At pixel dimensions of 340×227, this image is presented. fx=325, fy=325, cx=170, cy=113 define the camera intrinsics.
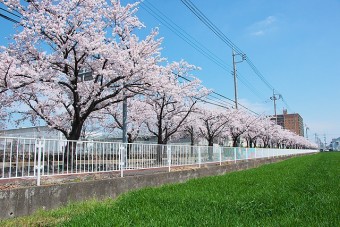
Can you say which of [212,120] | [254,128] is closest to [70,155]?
[212,120]

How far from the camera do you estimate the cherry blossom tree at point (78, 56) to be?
1363 cm

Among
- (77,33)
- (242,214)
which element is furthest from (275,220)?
(77,33)

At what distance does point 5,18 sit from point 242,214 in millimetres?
11375

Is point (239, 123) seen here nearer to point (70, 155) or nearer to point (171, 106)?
point (171, 106)

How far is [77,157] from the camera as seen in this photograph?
385 inches

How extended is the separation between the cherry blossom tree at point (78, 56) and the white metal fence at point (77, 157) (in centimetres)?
375

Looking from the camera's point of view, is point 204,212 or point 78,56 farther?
point 78,56

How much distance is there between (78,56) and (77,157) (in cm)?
674

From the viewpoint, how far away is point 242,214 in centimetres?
584

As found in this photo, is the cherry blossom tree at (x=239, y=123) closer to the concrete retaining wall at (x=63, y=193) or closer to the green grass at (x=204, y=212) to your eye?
the concrete retaining wall at (x=63, y=193)

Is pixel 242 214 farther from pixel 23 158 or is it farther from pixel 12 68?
pixel 12 68

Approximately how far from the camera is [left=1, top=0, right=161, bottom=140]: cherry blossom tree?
44.7 ft

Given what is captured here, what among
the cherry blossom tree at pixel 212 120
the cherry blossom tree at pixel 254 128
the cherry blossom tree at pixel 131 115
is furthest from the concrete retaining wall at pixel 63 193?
the cherry blossom tree at pixel 254 128

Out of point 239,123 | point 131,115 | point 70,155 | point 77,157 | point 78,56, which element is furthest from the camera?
point 239,123
